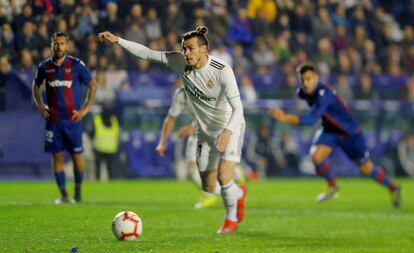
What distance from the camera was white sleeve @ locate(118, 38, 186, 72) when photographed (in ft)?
37.1

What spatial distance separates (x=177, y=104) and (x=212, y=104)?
8.87ft

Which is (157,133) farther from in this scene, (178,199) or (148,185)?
(178,199)

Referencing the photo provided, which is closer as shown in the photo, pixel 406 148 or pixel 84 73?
pixel 84 73

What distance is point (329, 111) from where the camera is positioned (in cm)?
1645

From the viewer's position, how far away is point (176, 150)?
22.8m

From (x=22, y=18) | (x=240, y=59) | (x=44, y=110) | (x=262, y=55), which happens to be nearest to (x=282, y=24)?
(x=262, y=55)

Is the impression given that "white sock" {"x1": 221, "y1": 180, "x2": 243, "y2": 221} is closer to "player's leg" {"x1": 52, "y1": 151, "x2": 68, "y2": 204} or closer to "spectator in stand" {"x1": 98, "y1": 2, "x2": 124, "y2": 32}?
"player's leg" {"x1": 52, "y1": 151, "x2": 68, "y2": 204}

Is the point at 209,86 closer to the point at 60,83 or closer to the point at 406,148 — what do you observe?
the point at 60,83

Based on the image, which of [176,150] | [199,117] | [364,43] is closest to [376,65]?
[364,43]

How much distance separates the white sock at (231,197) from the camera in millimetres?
11695

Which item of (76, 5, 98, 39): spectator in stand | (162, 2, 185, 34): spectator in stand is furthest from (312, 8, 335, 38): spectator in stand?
(76, 5, 98, 39): spectator in stand

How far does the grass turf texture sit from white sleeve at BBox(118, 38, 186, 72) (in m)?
1.89

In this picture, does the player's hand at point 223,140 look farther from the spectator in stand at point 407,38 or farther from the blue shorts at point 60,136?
the spectator in stand at point 407,38

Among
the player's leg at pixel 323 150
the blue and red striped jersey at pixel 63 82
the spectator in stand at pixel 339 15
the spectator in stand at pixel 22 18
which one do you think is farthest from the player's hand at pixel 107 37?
the spectator in stand at pixel 339 15
